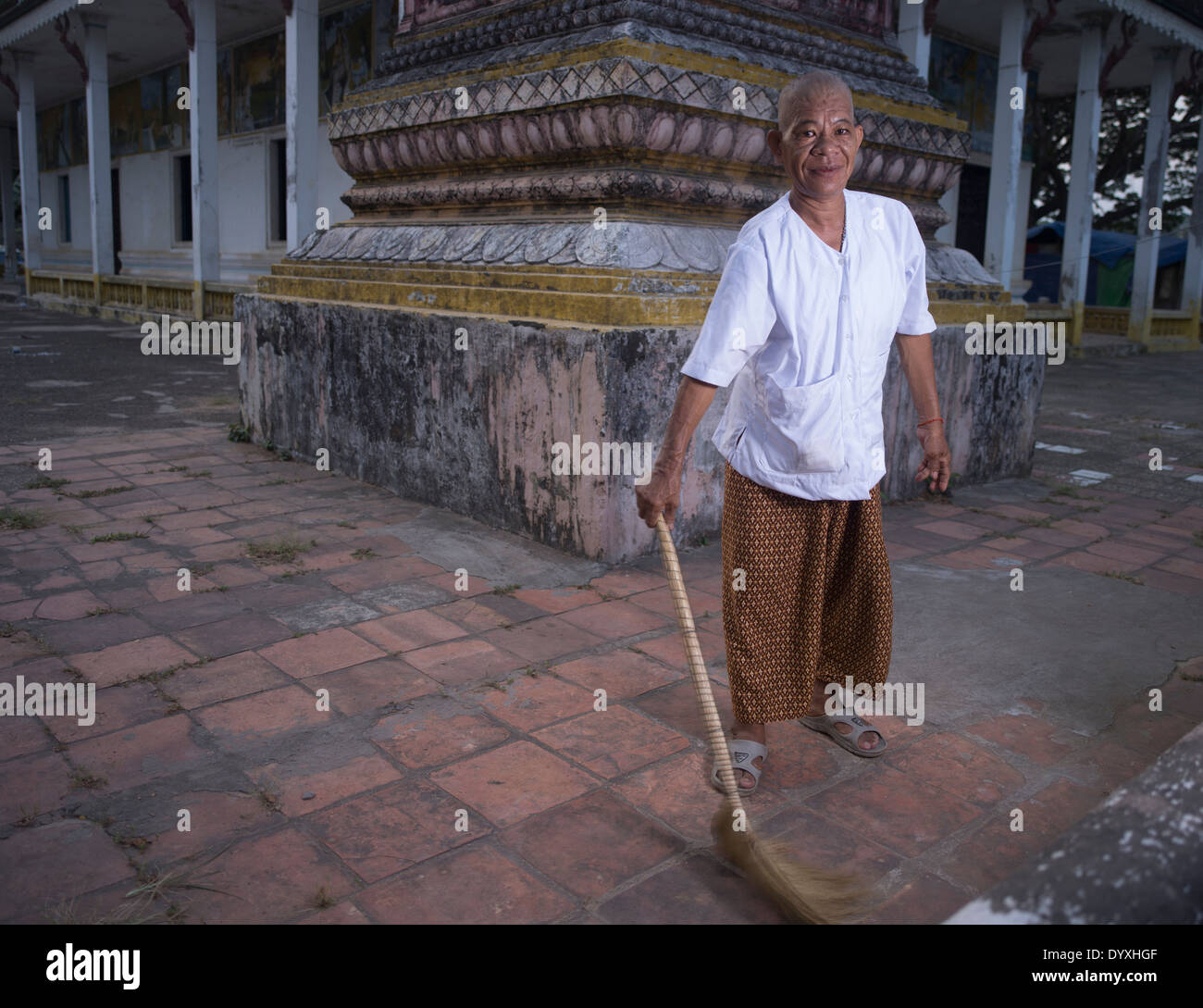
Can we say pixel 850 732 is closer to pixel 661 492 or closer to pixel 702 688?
pixel 702 688

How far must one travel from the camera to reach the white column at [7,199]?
2569 centimetres

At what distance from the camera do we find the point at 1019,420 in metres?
5.29

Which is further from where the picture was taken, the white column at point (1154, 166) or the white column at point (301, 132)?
the white column at point (1154, 166)

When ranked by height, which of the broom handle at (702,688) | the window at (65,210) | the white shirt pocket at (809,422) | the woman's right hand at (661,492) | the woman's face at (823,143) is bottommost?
the broom handle at (702,688)

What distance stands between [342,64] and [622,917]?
13.9 meters

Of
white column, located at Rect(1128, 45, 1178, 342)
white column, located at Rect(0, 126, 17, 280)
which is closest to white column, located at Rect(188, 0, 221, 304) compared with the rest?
white column, located at Rect(1128, 45, 1178, 342)

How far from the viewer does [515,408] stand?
389 centimetres

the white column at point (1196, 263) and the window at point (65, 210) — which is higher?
the window at point (65, 210)

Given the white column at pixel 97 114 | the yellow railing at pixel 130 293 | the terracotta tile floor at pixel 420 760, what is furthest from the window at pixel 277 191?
the terracotta tile floor at pixel 420 760

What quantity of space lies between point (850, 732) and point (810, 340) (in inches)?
37.0

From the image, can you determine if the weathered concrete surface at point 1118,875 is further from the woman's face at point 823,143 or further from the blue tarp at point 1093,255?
the blue tarp at point 1093,255

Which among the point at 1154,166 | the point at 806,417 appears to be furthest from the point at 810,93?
the point at 1154,166

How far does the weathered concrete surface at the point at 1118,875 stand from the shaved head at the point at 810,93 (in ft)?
4.69
